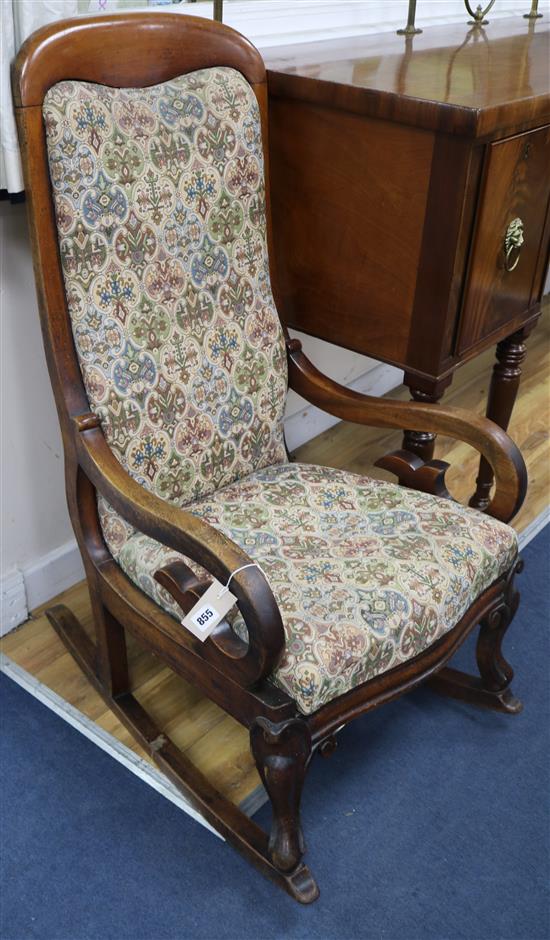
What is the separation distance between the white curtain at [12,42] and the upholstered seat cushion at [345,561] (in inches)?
21.0

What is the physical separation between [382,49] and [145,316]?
836mm

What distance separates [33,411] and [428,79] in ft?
3.01

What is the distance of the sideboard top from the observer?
136 centimetres

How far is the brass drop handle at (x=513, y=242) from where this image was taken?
5.15 ft

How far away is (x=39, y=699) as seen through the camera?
1.67m

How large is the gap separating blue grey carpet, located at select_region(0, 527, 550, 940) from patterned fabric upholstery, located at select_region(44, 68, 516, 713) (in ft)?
1.19

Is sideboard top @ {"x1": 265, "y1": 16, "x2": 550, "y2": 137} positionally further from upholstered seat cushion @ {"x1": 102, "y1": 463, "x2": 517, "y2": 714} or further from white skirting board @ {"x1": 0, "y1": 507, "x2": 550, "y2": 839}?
white skirting board @ {"x1": 0, "y1": 507, "x2": 550, "y2": 839}

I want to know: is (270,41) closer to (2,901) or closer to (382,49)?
(382,49)

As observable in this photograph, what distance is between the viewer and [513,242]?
158 cm

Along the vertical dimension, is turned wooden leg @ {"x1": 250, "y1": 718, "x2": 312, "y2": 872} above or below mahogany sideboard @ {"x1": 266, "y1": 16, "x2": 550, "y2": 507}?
below

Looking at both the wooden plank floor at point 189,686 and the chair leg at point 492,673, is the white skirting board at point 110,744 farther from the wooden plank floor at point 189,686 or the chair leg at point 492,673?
the chair leg at point 492,673

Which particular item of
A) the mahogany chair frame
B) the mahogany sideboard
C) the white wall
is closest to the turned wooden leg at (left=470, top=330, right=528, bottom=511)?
the mahogany sideboard

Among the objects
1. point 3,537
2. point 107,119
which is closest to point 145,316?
point 107,119

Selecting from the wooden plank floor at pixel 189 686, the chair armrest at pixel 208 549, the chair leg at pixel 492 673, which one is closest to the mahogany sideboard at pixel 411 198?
the chair leg at pixel 492 673
